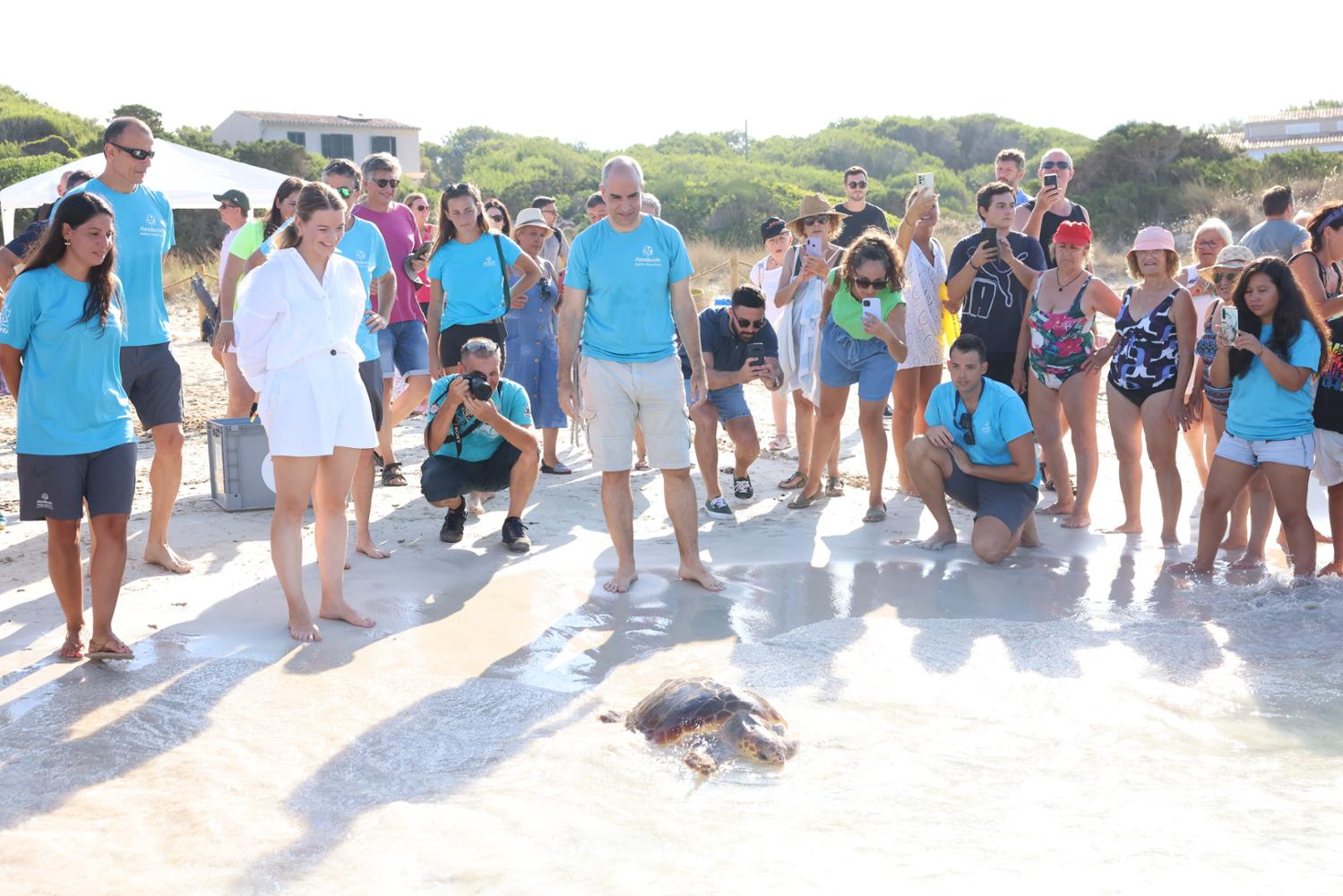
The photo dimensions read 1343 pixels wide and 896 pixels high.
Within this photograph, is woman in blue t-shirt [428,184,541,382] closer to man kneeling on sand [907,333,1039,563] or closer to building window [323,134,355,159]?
man kneeling on sand [907,333,1039,563]

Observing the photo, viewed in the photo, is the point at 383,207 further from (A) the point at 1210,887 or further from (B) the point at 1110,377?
(A) the point at 1210,887

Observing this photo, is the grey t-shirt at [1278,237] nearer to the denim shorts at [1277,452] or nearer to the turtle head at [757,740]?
the denim shorts at [1277,452]

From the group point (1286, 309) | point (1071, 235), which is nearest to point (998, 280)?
point (1071, 235)

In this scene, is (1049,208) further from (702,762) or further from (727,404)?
(702,762)

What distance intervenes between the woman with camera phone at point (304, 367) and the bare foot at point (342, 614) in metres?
0.18

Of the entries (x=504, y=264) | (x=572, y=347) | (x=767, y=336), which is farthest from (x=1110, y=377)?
(x=504, y=264)

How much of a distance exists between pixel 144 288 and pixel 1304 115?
51.2m

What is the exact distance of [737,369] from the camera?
299 inches

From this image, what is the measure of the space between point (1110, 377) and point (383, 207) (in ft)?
14.6

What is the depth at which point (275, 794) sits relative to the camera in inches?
146

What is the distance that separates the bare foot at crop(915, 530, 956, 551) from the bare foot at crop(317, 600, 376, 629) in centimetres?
301

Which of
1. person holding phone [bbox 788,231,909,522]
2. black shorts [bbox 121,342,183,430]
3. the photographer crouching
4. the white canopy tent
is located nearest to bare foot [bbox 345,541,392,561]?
the photographer crouching

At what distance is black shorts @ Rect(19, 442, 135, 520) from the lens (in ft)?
14.6

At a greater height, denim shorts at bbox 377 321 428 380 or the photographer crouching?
denim shorts at bbox 377 321 428 380
